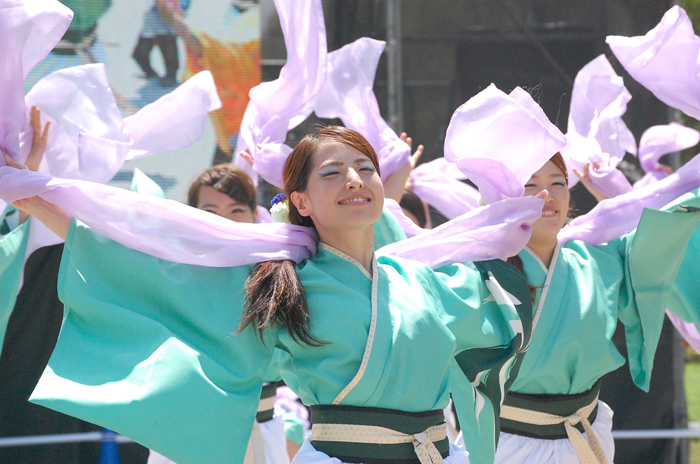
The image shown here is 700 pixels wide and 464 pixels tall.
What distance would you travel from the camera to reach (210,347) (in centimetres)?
174

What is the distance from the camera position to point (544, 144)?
1.88 m

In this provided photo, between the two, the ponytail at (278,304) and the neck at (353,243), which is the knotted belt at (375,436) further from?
the neck at (353,243)

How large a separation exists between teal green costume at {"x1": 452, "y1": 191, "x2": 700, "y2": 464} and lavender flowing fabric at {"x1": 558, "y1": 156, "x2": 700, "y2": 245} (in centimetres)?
4

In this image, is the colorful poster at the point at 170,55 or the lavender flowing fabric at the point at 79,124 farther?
the colorful poster at the point at 170,55

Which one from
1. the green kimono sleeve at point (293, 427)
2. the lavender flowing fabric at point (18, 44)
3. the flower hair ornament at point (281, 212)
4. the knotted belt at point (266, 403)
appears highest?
the lavender flowing fabric at point (18, 44)

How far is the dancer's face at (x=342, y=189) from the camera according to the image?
5.76 feet

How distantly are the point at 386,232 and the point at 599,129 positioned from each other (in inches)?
36.5

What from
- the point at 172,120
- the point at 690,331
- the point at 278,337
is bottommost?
the point at 690,331

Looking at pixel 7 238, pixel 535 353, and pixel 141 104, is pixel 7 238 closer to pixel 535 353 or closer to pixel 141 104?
pixel 141 104

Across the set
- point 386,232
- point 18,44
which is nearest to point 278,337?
point 386,232

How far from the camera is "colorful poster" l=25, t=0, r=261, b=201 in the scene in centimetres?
321

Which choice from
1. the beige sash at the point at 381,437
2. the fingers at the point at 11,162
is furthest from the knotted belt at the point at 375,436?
the fingers at the point at 11,162

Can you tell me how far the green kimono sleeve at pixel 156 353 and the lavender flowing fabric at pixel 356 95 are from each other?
3.27ft

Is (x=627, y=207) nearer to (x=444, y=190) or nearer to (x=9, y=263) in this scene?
(x=444, y=190)
